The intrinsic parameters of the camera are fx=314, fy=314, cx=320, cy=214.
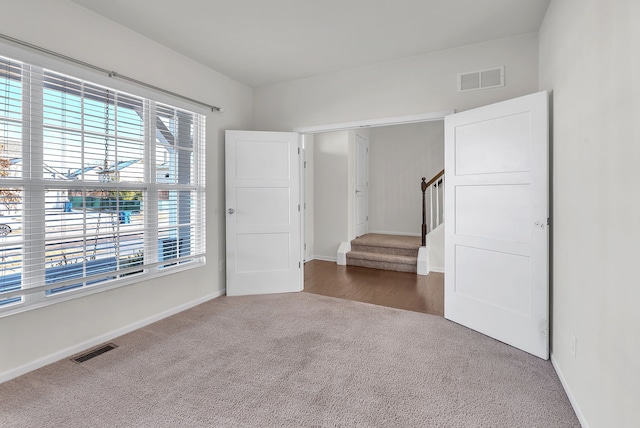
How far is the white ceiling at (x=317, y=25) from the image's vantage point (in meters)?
2.38

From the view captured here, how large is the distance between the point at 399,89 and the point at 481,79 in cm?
77

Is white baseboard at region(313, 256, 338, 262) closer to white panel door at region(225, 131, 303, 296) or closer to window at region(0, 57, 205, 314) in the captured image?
white panel door at region(225, 131, 303, 296)

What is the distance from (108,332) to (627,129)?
11.5ft

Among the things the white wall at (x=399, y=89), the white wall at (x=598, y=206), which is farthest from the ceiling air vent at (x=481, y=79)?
the white wall at (x=598, y=206)

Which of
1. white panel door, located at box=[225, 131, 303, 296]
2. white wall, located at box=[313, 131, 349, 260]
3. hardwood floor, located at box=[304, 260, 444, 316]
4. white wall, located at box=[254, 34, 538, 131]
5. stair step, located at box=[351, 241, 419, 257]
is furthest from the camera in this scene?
white wall, located at box=[313, 131, 349, 260]

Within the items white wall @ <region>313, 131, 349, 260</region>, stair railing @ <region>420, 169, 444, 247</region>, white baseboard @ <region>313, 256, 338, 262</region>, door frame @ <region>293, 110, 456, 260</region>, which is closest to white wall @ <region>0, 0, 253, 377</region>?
door frame @ <region>293, 110, 456, 260</region>

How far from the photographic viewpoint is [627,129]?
1.18 m

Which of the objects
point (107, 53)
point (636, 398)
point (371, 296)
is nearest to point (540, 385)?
point (636, 398)

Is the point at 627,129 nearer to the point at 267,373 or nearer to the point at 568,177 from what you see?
the point at 568,177

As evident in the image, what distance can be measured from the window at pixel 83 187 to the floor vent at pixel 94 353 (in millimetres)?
456

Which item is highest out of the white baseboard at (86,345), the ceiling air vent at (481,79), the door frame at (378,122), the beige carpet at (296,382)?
the ceiling air vent at (481,79)

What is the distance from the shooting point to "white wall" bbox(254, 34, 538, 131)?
2.82 metres

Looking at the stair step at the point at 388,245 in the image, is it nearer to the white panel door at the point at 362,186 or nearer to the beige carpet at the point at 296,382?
the white panel door at the point at 362,186

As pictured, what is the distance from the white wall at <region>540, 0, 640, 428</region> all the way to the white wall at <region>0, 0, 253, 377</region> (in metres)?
3.20
